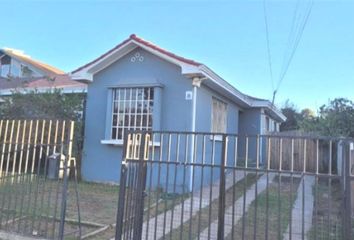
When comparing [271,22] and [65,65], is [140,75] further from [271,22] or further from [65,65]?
[65,65]

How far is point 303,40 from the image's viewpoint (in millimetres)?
14711

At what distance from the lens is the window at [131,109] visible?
1132cm

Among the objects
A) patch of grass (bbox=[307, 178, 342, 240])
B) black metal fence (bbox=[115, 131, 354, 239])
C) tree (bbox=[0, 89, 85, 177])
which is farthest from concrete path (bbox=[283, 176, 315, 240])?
tree (bbox=[0, 89, 85, 177])

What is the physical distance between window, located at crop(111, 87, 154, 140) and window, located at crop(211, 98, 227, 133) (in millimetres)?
2444

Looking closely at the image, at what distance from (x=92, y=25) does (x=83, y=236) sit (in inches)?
458

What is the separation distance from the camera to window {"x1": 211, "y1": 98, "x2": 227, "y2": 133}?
12.6 m

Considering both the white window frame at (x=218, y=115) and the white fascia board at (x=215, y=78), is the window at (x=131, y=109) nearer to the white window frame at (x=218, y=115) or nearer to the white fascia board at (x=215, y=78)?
the white fascia board at (x=215, y=78)

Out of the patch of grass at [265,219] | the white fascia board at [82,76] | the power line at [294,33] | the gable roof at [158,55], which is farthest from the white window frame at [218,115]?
the white fascia board at [82,76]

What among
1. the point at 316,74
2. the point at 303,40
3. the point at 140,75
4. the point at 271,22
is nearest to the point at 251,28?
the point at 271,22

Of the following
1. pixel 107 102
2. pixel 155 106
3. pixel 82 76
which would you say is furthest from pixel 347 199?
pixel 82 76

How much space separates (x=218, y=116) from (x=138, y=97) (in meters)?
3.28

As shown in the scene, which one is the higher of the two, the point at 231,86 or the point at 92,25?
the point at 92,25

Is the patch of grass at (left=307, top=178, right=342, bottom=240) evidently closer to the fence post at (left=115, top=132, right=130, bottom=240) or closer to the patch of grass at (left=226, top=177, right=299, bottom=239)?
the patch of grass at (left=226, top=177, right=299, bottom=239)

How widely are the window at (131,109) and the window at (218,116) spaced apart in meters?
2.44
